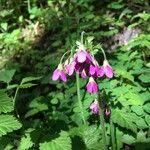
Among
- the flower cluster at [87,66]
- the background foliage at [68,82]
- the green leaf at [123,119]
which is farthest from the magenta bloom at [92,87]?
the green leaf at [123,119]

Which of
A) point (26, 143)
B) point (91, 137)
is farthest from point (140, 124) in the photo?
point (26, 143)

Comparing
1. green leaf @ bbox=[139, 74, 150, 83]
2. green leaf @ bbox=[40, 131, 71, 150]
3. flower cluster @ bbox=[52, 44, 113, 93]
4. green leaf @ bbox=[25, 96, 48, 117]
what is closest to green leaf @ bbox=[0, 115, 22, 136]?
green leaf @ bbox=[40, 131, 71, 150]

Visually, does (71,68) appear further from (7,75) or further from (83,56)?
(7,75)

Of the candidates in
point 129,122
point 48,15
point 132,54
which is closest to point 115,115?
point 129,122

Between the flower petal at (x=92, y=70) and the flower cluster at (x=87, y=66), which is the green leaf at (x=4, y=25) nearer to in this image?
the flower cluster at (x=87, y=66)

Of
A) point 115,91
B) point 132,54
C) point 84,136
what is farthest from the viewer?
point 132,54

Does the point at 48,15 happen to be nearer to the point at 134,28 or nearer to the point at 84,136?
the point at 134,28
